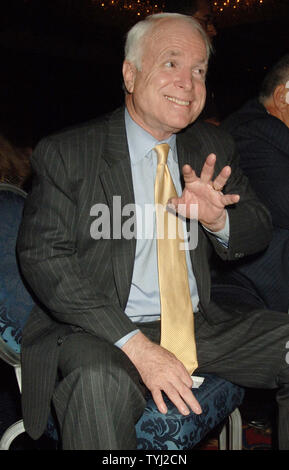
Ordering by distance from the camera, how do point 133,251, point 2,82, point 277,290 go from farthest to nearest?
point 2,82, point 277,290, point 133,251

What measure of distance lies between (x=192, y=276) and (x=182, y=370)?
1.21 feet

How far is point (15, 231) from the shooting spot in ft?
5.17

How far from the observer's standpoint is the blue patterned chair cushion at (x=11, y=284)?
147cm

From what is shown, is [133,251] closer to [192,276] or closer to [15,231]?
[192,276]

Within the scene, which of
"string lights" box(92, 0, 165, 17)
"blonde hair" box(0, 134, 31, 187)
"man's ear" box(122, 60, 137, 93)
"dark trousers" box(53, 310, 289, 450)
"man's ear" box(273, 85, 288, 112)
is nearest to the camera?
"dark trousers" box(53, 310, 289, 450)

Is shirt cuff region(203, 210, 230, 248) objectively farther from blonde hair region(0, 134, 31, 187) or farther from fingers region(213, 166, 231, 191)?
blonde hair region(0, 134, 31, 187)

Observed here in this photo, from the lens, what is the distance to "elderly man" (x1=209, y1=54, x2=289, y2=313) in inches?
74.4

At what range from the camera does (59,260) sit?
4.41 ft

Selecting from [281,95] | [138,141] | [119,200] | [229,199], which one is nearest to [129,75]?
[138,141]

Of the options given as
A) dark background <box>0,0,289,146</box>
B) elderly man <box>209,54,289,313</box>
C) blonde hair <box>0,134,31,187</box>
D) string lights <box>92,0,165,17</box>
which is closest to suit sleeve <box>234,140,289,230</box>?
elderly man <box>209,54,289,313</box>

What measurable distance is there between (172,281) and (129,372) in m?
0.32

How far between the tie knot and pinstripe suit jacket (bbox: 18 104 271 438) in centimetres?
10
